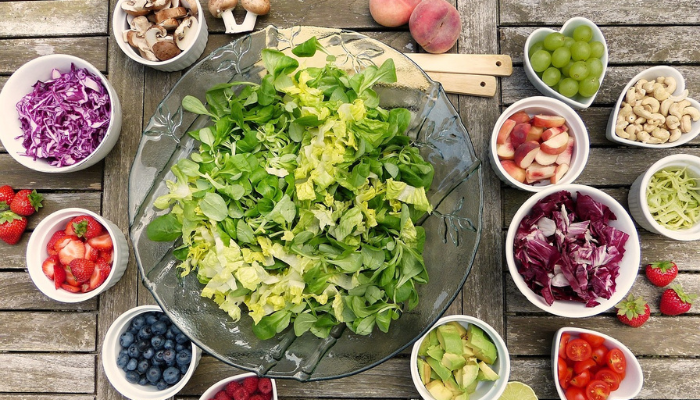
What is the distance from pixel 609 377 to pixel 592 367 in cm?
5

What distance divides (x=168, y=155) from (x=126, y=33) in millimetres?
448

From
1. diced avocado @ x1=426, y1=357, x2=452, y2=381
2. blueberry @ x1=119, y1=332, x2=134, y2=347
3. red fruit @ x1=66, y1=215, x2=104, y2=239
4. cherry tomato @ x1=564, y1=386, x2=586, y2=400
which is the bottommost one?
cherry tomato @ x1=564, y1=386, x2=586, y2=400

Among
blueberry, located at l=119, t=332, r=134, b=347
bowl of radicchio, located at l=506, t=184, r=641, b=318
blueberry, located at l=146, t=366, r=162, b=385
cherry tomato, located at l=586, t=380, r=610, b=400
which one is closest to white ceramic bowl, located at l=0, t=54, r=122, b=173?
blueberry, located at l=119, t=332, r=134, b=347

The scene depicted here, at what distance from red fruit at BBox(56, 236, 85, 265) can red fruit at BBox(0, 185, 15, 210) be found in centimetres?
22

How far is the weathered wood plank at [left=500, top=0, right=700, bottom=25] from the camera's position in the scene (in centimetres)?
139

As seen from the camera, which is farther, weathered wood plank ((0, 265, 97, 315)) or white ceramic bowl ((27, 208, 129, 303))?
weathered wood plank ((0, 265, 97, 315))

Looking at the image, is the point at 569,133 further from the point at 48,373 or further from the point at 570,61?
the point at 48,373

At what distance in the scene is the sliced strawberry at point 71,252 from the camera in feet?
4.26

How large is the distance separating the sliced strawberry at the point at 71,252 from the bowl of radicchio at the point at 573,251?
113cm

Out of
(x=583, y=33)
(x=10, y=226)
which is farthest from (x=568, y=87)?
(x=10, y=226)

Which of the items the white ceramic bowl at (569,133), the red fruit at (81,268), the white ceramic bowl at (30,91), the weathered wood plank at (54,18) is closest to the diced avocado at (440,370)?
the white ceramic bowl at (569,133)

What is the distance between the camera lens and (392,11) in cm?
133

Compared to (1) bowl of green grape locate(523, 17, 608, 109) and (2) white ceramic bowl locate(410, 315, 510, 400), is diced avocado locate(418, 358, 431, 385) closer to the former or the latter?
(2) white ceramic bowl locate(410, 315, 510, 400)

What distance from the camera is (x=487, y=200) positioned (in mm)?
1348
